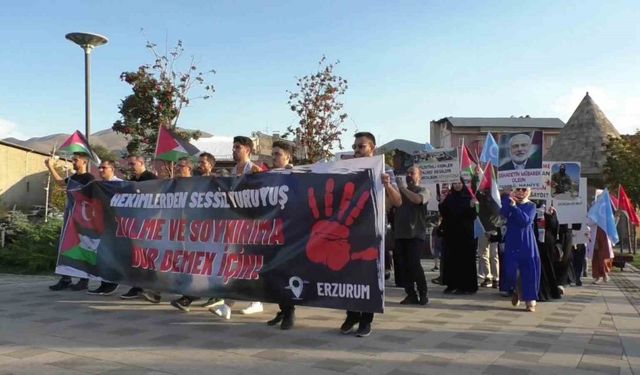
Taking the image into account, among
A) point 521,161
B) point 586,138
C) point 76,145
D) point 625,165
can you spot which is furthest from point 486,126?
point 76,145

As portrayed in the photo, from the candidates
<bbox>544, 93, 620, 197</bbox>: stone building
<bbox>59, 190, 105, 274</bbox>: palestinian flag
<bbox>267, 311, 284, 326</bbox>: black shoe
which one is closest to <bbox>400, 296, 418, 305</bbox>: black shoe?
<bbox>267, 311, 284, 326</bbox>: black shoe

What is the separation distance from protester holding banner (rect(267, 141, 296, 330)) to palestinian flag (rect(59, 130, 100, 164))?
155 inches

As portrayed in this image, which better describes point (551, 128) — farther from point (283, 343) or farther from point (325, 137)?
point (283, 343)

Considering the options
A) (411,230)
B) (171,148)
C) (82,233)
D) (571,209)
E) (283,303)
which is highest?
(171,148)

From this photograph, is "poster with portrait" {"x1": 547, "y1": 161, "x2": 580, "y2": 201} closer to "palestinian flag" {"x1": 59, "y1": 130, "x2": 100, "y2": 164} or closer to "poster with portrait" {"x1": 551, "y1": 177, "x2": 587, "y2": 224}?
"poster with portrait" {"x1": 551, "y1": 177, "x2": 587, "y2": 224}

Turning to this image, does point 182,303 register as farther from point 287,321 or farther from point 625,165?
point 625,165

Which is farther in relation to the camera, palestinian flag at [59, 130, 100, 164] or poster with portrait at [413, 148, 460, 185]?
poster with portrait at [413, 148, 460, 185]

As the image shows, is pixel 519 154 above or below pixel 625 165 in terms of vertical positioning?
below

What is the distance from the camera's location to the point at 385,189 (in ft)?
18.9

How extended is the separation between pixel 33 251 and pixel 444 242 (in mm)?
8825

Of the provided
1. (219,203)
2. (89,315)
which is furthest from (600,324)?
(89,315)

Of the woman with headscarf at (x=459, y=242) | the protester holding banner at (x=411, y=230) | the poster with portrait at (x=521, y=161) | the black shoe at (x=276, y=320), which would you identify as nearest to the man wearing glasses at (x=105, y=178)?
the black shoe at (x=276, y=320)

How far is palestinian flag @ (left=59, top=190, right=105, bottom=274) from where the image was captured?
25.5 feet

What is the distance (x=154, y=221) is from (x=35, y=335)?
1.91 meters
